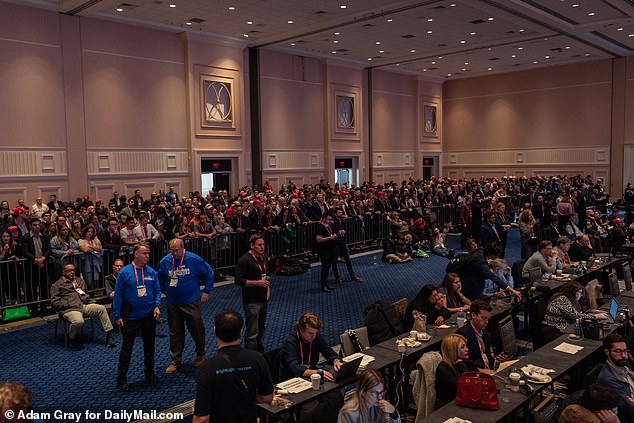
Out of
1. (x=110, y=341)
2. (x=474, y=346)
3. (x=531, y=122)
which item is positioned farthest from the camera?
(x=531, y=122)

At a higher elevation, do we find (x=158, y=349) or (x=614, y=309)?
(x=614, y=309)

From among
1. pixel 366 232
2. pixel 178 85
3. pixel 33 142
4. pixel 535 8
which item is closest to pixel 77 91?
pixel 33 142

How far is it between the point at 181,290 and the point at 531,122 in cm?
2714

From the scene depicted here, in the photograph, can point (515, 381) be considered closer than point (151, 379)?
Yes

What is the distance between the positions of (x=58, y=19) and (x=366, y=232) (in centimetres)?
1112

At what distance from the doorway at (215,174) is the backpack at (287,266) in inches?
332

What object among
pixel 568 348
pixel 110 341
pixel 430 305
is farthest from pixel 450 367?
pixel 110 341

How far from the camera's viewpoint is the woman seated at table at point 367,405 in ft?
13.4

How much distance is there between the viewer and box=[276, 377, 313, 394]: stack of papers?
4.72 meters

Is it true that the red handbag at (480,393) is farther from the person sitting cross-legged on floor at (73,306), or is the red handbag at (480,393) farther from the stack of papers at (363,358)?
the person sitting cross-legged on floor at (73,306)

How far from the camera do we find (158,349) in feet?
25.0

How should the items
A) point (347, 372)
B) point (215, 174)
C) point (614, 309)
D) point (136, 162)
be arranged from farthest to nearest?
point (215, 174), point (136, 162), point (614, 309), point (347, 372)

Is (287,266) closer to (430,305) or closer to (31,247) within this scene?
(31,247)

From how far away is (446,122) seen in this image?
3278cm
